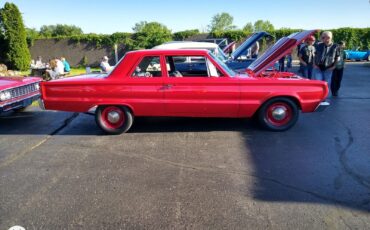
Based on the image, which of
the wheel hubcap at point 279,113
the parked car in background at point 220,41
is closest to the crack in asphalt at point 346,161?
the wheel hubcap at point 279,113

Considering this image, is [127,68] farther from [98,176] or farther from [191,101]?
[98,176]

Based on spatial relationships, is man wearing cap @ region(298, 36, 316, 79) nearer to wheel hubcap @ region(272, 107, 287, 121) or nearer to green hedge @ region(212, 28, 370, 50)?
wheel hubcap @ region(272, 107, 287, 121)

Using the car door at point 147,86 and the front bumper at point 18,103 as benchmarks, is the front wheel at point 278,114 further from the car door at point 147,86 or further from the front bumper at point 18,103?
the front bumper at point 18,103

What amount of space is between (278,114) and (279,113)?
25mm

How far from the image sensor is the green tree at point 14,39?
68.3 ft

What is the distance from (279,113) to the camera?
18.2 feet

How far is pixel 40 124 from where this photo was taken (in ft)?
21.5

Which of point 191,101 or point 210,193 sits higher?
point 191,101

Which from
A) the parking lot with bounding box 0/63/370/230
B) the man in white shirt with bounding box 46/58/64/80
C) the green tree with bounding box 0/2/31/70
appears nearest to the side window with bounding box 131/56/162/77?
the parking lot with bounding box 0/63/370/230

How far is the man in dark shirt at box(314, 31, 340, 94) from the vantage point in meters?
7.75

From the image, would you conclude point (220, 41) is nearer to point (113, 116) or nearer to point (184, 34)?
point (184, 34)

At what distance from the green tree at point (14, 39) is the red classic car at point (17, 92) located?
652 inches

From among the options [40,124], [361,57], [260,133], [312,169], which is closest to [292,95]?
[260,133]

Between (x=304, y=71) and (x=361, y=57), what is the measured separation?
18.5 metres
